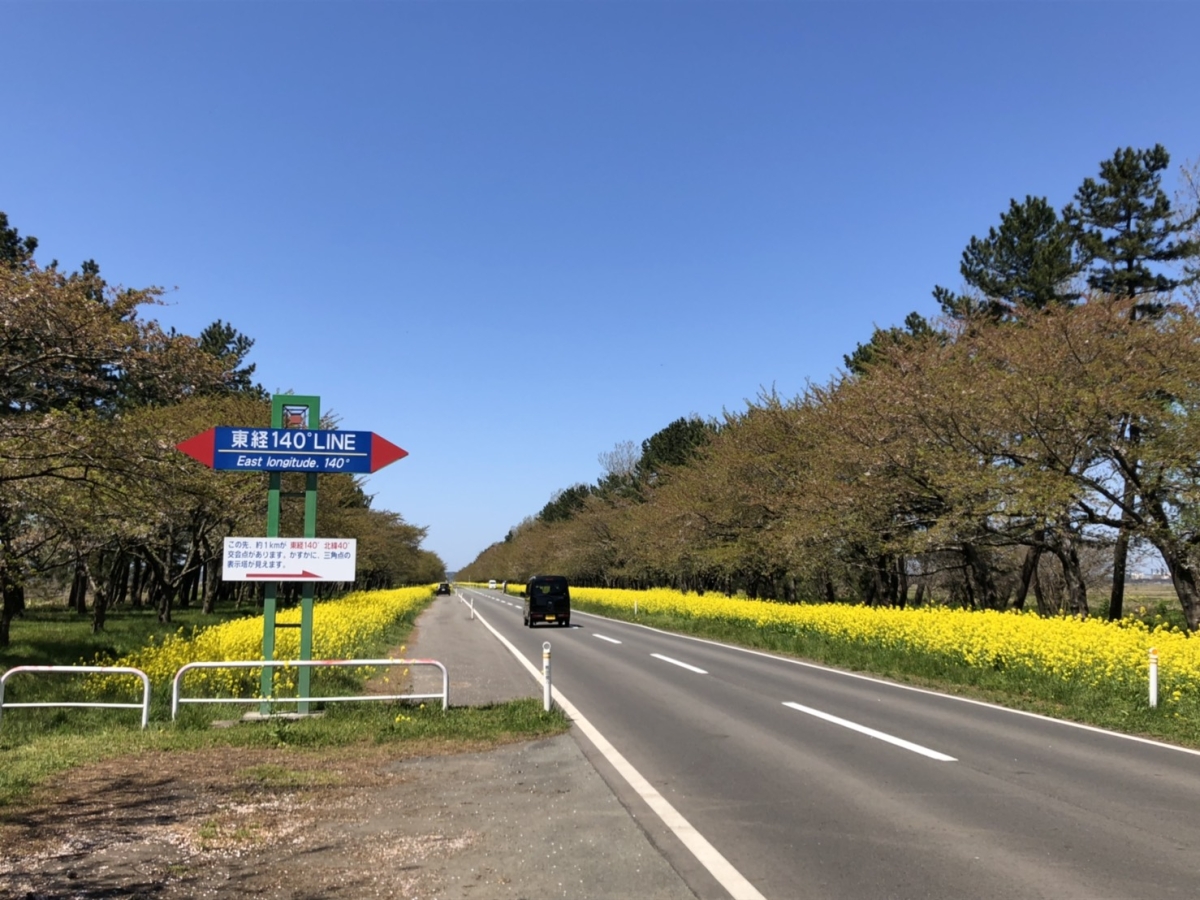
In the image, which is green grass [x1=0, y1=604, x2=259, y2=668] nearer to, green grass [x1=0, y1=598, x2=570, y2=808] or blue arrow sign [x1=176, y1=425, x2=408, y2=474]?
green grass [x1=0, y1=598, x2=570, y2=808]

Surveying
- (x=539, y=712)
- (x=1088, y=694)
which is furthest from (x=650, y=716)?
(x=1088, y=694)

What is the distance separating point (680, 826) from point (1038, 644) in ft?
38.4

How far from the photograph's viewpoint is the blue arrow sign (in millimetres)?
11070

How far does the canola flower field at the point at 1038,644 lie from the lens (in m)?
12.6

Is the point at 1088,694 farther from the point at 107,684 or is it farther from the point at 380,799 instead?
the point at 107,684

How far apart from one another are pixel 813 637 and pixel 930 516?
6.06 m

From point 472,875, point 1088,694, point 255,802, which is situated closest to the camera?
point 472,875

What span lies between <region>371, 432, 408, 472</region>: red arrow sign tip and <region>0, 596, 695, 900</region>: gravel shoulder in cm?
411

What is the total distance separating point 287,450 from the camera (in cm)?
1121

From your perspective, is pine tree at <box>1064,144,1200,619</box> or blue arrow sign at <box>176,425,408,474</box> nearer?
blue arrow sign at <box>176,425,408,474</box>

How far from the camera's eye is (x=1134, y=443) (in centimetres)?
1986

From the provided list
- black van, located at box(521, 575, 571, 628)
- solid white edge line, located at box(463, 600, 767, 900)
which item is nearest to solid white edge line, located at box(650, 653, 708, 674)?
solid white edge line, located at box(463, 600, 767, 900)

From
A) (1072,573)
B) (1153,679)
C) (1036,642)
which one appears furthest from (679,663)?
(1072,573)

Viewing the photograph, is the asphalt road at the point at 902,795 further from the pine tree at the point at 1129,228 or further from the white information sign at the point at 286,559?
the pine tree at the point at 1129,228
